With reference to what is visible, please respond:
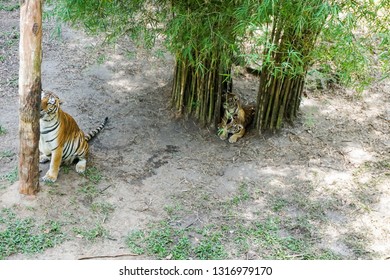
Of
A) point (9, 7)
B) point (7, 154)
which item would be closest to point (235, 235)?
point (7, 154)

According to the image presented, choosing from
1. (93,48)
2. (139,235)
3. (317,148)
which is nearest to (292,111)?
(317,148)

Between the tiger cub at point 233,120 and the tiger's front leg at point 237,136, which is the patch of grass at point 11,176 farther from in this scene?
the tiger's front leg at point 237,136

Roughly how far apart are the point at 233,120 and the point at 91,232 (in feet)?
8.08

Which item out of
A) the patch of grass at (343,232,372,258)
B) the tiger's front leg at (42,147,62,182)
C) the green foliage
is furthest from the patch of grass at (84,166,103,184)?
the patch of grass at (343,232,372,258)

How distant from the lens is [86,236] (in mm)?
4895

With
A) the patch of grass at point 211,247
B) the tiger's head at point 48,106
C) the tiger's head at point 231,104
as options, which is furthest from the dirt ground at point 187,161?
the tiger's head at point 48,106

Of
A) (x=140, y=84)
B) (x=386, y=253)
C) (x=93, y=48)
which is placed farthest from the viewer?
(x=93, y=48)

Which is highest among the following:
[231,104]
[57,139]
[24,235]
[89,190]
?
[231,104]

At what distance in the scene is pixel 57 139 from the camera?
5.39 meters

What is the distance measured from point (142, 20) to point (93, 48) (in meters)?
2.49

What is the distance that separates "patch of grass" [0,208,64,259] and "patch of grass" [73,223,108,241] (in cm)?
16

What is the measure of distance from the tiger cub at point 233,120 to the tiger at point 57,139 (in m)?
1.78

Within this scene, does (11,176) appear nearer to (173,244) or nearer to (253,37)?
(173,244)

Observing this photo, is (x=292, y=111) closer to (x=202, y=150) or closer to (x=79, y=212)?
(x=202, y=150)
